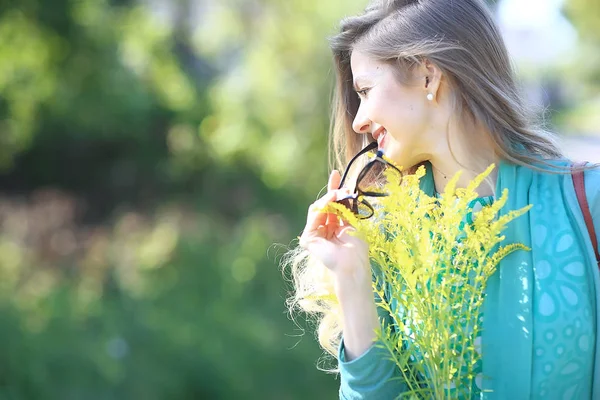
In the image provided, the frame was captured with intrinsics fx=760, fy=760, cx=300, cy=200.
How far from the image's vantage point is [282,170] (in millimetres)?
5812

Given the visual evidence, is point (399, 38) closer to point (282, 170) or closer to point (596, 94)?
point (282, 170)

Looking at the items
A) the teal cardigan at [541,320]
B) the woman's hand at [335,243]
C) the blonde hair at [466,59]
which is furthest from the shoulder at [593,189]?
the woman's hand at [335,243]

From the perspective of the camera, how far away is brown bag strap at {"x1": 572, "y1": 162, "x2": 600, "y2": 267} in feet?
5.07

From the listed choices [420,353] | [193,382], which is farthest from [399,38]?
[193,382]

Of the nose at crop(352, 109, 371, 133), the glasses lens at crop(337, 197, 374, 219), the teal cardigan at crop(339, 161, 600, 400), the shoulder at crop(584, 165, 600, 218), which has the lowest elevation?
the teal cardigan at crop(339, 161, 600, 400)

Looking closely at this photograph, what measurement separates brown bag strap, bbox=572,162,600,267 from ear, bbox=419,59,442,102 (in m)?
0.35

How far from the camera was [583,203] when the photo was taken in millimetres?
1579

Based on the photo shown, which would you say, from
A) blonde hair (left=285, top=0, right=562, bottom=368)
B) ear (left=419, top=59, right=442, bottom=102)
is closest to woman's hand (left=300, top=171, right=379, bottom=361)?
blonde hair (left=285, top=0, right=562, bottom=368)

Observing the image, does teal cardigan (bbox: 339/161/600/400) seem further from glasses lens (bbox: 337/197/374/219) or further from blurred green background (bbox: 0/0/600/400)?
blurred green background (bbox: 0/0/600/400)

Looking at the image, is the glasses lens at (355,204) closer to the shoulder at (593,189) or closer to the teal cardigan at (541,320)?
the teal cardigan at (541,320)

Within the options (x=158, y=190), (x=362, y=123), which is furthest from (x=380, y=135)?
(x=158, y=190)

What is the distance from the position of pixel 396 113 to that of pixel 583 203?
436 mm

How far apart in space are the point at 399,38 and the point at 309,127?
3938 millimetres

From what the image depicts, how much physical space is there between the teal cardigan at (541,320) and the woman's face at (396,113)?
0.25 meters
